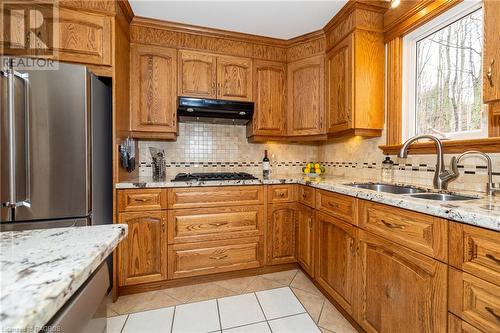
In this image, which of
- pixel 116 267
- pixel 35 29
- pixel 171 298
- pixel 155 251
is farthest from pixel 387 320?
pixel 35 29

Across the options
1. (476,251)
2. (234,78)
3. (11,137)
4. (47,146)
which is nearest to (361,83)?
(234,78)

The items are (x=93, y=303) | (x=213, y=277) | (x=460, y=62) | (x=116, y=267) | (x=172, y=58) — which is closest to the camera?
(x=93, y=303)

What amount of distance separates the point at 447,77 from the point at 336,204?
1211mm

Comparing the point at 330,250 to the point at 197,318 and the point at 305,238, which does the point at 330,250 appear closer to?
the point at 305,238

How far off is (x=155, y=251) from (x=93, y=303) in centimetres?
152

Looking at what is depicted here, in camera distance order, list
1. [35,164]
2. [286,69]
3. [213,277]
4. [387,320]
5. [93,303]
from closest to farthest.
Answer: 1. [93,303]
2. [387,320]
3. [35,164]
4. [213,277]
5. [286,69]

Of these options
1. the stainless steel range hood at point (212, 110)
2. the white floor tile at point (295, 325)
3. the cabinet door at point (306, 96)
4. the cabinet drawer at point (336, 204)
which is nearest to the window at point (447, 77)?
the cabinet door at point (306, 96)

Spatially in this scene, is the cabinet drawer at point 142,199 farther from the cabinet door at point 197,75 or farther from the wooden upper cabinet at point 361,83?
the wooden upper cabinet at point 361,83

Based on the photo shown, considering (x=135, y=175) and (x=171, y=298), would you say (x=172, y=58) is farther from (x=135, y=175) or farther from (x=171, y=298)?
(x=171, y=298)

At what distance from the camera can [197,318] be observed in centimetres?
164

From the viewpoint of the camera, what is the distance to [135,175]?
2402mm

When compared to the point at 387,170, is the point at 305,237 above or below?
below

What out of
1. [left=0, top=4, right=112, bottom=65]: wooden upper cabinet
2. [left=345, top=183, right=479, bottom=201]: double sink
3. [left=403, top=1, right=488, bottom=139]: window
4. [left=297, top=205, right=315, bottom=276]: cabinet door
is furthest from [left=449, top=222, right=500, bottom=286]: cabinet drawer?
[left=0, top=4, right=112, bottom=65]: wooden upper cabinet

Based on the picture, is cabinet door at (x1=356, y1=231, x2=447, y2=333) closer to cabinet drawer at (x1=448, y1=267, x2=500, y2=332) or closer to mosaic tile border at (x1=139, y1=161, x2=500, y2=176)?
cabinet drawer at (x1=448, y1=267, x2=500, y2=332)
